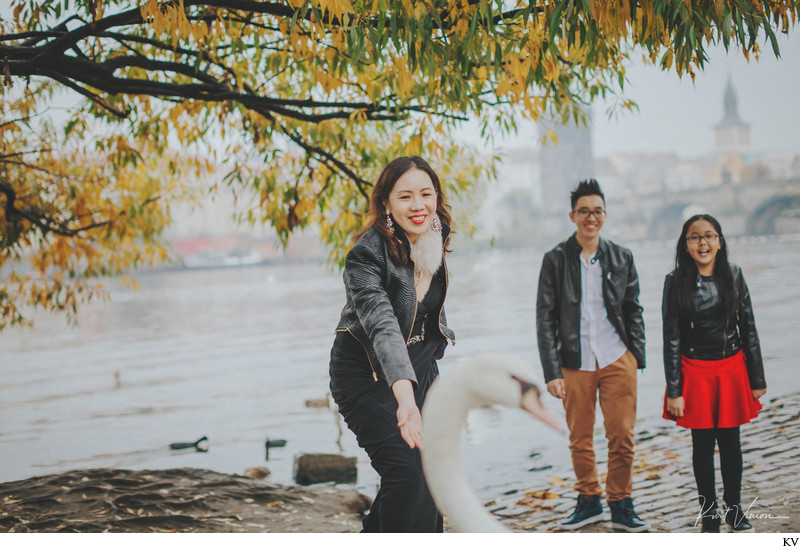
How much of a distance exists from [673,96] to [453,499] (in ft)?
20.6

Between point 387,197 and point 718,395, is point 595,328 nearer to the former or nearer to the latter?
point 718,395

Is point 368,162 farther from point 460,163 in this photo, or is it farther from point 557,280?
point 557,280

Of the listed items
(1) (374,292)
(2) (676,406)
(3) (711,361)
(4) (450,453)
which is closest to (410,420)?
(4) (450,453)

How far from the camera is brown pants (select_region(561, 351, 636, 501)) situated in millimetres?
2986

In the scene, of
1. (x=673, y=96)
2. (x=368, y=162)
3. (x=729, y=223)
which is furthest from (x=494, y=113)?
(x=729, y=223)

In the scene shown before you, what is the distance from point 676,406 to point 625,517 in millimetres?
525

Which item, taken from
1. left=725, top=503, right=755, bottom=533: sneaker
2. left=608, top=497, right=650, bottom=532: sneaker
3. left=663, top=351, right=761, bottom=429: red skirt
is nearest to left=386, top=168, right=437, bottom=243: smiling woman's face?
left=663, top=351, right=761, bottom=429: red skirt

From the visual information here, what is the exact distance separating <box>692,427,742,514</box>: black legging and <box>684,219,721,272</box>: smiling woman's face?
2.02 feet

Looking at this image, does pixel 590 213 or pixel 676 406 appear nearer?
pixel 676 406

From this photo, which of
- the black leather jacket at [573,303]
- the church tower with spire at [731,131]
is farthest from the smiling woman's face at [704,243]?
the church tower with spire at [731,131]

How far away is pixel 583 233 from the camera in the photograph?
10.1ft

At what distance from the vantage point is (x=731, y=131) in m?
7.25

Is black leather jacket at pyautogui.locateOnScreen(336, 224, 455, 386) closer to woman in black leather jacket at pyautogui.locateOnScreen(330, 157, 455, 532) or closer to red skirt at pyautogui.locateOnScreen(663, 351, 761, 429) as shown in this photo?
woman in black leather jacket at pyautogui.locateOnScreen(330, 157, 455, 532)
